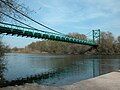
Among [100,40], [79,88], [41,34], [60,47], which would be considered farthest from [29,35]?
[60,47]

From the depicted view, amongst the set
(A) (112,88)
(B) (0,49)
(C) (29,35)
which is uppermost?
(C) (29,35)

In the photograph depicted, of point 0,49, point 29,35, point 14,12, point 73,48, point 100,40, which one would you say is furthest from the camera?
point 73,48

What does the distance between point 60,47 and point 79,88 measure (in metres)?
114

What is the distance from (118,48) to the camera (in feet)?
364

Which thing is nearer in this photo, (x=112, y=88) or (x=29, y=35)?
(x=112, y=88)

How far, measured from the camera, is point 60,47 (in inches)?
4926

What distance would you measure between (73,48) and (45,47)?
79.4ft

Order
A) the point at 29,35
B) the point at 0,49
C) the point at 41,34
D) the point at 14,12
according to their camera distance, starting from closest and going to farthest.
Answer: the point at 14,12
the point at 0,49
the point at 29,35
the point at 41,34

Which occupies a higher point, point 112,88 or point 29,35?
point 29,35

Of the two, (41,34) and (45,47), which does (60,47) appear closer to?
(45,47)

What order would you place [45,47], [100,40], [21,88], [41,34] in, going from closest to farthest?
[21,88] → [41,34] → [100,40] → [45,47]

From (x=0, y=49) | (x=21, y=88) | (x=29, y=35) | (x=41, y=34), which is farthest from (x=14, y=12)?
(x=41, y=34)

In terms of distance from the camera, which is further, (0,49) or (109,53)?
(109,53)

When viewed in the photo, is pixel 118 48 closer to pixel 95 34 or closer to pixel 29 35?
pixel 95 34
